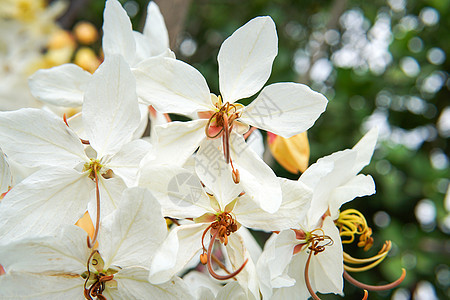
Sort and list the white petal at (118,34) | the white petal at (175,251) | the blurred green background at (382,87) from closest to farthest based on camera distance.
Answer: the white petal at (175,251) → the white petal at (118,34) → the blurred green background at (382,87)

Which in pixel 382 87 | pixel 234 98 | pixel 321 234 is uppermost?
pixel 234 98

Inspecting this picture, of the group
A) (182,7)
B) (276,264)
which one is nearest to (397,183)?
(182,7)

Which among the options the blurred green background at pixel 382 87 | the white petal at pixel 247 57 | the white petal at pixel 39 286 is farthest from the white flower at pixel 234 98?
the blurred green background at pixel 382 87

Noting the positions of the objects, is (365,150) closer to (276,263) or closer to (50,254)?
(276,263)

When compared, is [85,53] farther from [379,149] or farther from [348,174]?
[348,174]

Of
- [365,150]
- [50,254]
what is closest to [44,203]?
[50,254]

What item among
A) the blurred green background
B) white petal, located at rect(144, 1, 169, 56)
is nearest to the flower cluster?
white petal, located at rect(144, 1, 169, 56)

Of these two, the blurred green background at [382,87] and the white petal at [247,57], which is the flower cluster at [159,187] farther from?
the blurred green background at [382,87]
